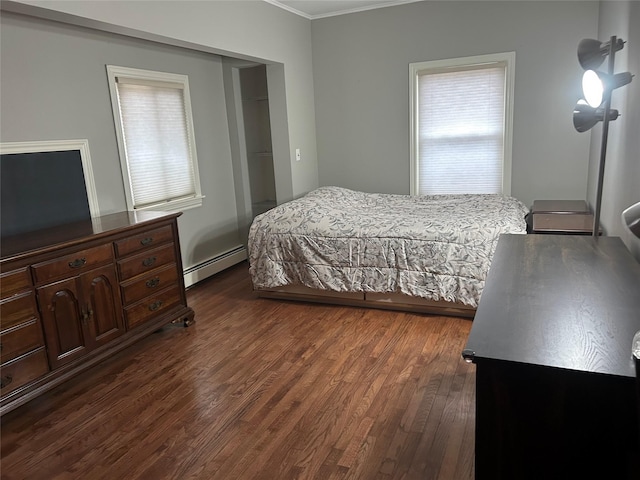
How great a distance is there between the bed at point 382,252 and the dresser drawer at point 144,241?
2.58 ft

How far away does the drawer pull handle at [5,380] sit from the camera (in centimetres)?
219

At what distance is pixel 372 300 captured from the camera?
11.6ft

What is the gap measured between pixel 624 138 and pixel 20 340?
3206 millimetres

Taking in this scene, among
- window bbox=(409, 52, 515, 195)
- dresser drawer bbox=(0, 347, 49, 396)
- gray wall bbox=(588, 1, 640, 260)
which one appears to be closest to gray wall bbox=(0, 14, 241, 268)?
dresser drawer bbox=(0, 347, 49, 396)

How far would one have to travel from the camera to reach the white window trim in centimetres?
273

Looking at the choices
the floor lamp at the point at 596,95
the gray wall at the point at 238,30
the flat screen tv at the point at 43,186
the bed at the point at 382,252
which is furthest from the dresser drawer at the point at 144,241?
the floor lamp at the point at 596,95

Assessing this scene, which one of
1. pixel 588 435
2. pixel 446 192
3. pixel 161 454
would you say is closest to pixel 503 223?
pixel 446 192

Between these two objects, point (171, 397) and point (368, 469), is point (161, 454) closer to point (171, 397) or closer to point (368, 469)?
point (171, 397)

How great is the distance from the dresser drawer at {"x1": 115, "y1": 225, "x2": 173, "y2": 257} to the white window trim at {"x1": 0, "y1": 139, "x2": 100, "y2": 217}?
1.81ft

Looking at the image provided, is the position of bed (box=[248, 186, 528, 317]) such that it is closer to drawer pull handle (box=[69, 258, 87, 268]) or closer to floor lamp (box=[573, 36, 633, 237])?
floor lamp (box=[573, 36, 633, 237])

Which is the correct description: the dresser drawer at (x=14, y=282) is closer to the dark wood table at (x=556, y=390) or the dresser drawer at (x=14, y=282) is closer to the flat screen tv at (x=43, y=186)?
the flat screen tv at (x=43, y=186)

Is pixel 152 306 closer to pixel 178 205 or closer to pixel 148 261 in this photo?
pixel 148 261

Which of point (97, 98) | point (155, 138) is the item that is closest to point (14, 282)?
point (97, 98)

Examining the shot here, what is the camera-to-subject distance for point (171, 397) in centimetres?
250
